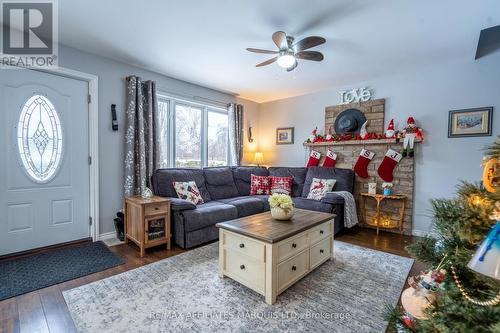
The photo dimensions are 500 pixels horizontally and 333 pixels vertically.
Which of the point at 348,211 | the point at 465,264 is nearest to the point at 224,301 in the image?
the point at 465,264

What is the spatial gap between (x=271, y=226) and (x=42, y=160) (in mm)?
2801

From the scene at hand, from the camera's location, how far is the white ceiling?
7.05 ft

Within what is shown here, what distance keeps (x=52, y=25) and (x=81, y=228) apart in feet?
7.83

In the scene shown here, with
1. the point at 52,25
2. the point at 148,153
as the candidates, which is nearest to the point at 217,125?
the point at 148,153

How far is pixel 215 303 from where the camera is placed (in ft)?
6.19

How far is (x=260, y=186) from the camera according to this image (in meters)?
4.50

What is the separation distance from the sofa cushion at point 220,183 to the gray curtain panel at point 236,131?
673 mm

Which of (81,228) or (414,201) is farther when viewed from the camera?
(414,201)

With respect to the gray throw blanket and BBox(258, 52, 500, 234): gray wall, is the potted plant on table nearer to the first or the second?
the gray throw blanket

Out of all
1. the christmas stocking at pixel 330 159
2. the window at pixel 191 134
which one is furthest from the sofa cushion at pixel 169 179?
the christmas stocking at pixel 330 159

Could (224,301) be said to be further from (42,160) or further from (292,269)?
(42,160)

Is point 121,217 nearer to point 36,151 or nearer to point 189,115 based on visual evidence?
point 36,151

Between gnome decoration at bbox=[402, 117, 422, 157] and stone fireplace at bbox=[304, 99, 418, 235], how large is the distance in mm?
116

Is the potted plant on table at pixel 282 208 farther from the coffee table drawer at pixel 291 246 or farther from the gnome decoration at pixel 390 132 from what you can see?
the gnome decoration at pixel 390 132
